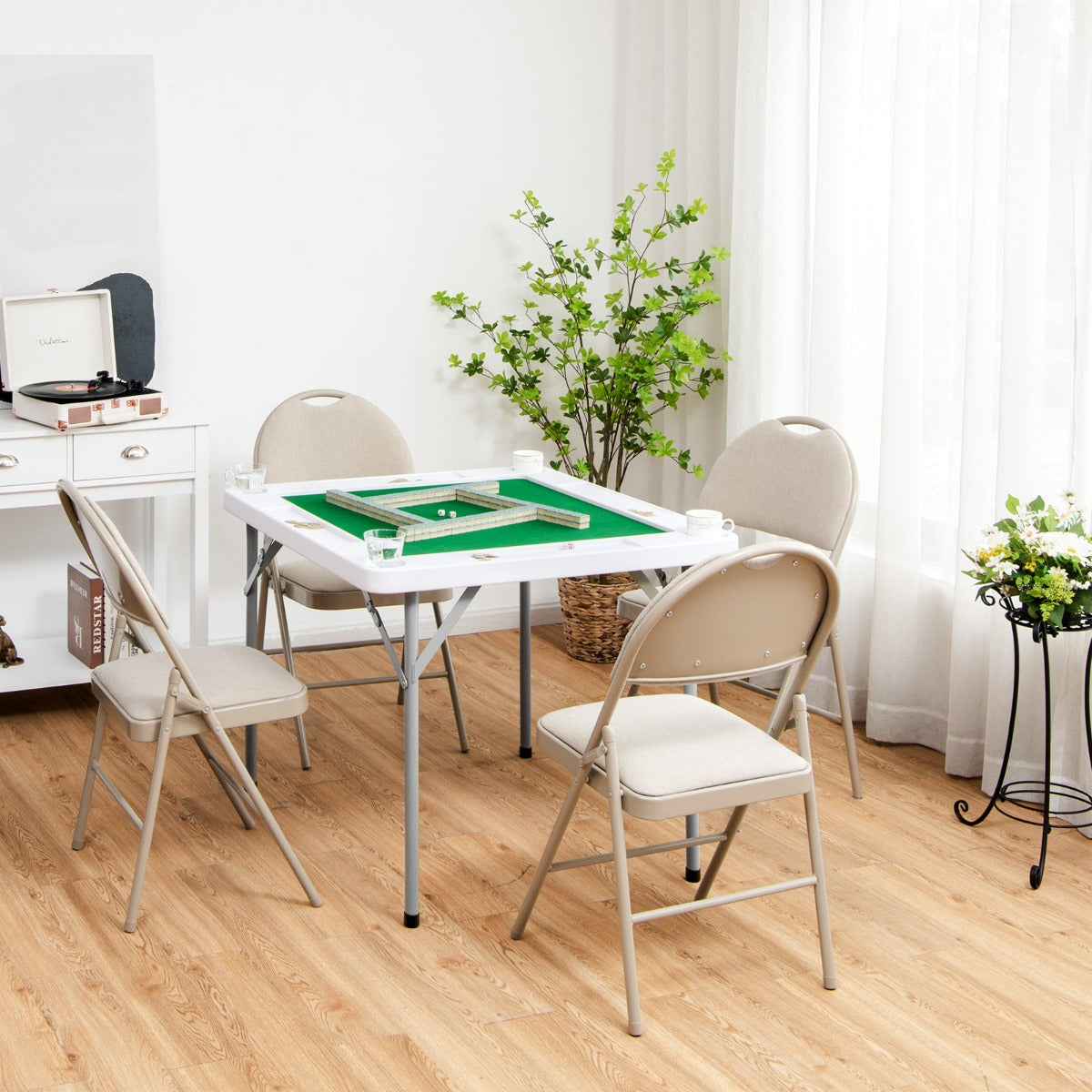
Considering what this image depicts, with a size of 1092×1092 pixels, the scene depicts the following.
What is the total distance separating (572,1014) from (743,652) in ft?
2.32

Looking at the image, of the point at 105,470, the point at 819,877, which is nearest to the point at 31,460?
the point at 105,470

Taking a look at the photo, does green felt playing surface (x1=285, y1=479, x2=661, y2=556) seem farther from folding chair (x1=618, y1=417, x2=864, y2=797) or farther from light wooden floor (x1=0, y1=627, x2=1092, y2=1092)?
light wooden floor (x1=0, y1=627, x2=1092, y2=1092)

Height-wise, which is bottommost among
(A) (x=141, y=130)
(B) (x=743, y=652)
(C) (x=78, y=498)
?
(B) (x=743, y=652)

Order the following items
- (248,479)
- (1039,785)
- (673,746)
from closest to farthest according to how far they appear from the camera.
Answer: (673,746)
(248,479)
(1039,785)

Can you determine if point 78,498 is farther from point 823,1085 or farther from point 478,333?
point 478,333

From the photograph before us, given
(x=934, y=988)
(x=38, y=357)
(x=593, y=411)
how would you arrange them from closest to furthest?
1. (x=934, y=988)
2. (x=38, y=357)
3. (x=593, y=411)

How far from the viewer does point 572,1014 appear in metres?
2.57

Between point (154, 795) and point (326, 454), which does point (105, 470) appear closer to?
point (326, 454)

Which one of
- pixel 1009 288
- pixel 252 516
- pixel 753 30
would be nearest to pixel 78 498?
pixel 252 516

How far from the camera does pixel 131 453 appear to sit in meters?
3.87

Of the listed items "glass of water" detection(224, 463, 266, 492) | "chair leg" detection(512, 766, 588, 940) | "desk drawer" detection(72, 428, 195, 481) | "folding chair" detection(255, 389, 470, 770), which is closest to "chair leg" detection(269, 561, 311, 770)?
"folding chair" detection(255, 389, 470, 770)

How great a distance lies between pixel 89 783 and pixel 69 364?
146cm

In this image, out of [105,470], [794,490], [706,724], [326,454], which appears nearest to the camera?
[706,724]

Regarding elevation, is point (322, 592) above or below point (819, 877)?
above
